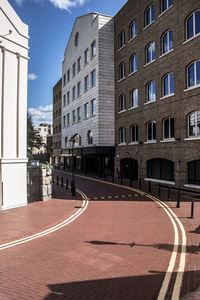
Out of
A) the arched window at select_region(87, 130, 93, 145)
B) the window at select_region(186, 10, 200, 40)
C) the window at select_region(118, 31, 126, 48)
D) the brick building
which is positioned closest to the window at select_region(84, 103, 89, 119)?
the arched window at select_region(87, 130, 93, 145)

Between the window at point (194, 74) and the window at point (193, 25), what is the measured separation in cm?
236

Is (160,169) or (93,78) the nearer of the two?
(160,169)

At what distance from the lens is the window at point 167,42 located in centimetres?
2147

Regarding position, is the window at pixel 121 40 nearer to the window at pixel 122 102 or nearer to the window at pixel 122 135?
the window at pixel 122 102

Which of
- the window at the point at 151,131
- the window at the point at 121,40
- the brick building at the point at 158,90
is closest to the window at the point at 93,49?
the brick building at the point at 158,90

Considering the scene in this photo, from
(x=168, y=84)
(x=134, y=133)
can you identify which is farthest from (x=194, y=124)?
(x=134, y=133)

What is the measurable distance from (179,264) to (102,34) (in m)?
31.0

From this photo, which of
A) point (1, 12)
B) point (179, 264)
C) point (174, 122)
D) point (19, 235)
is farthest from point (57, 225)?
point (174, 122)

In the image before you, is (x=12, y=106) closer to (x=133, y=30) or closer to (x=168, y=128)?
(x=168, y=128)

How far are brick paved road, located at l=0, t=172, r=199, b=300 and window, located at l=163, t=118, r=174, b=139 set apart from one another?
1113 centimetres

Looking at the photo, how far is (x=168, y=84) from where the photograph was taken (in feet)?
71.0

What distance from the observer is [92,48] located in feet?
112

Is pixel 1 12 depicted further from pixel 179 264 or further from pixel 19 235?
pixel 179 264

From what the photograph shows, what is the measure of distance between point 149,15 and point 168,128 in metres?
12.3
